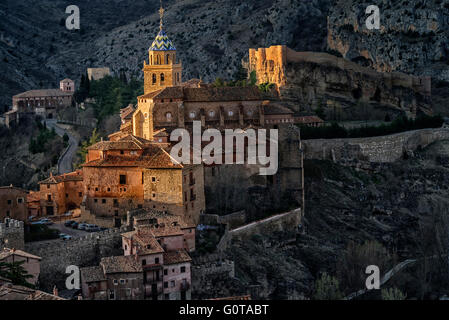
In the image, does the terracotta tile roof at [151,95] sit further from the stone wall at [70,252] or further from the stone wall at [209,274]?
the stone wall at [209,274]

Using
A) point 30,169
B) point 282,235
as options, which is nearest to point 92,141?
point 30,169

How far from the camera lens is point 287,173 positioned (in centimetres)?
5978

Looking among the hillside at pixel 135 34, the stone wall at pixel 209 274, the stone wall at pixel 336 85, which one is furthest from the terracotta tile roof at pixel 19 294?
the hillside at pixel 135 34

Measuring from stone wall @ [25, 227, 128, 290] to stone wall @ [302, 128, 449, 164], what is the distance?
20.6 m

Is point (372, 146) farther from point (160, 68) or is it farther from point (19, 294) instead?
point (19, 294)

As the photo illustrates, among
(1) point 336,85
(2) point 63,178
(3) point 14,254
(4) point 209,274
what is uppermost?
(1) point 336,85

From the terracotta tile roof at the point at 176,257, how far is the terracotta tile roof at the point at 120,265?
5.14 ft

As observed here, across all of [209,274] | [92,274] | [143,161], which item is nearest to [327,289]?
[209,274]

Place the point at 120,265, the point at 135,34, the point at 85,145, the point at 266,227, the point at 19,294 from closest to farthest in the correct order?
the point at 19,294 < the point at 120,265 < the point at 266,227 < the point at 85,145 < the point at 135,34

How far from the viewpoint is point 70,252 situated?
1893 inches

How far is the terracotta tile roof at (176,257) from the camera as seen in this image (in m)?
46.8

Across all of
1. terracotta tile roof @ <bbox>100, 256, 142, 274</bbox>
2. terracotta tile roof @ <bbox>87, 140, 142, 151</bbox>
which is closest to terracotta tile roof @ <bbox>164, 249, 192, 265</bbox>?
terracotta tile roof @ <bbox>100, 256, 142, 274</bbox>

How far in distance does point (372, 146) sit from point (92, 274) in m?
30.5
